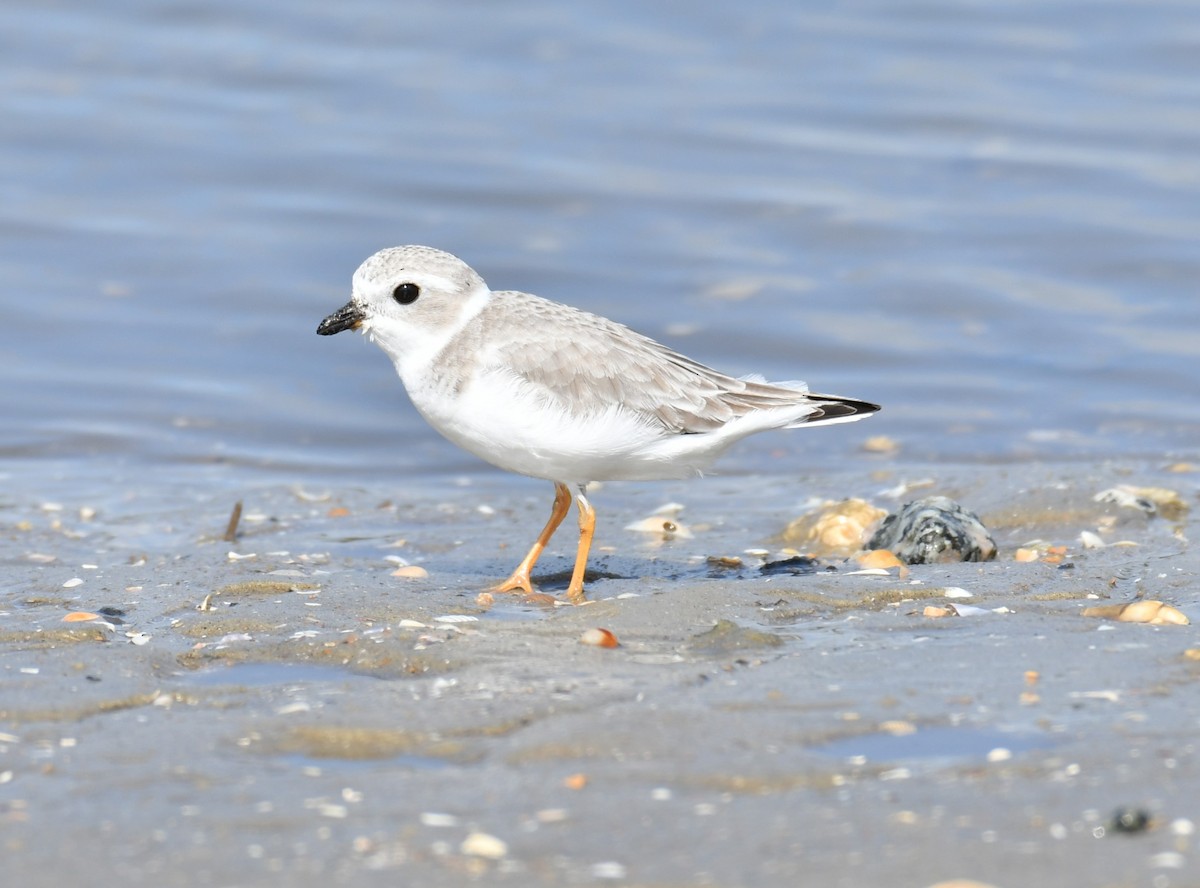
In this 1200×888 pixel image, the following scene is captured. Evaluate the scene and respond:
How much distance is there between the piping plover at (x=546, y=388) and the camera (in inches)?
229

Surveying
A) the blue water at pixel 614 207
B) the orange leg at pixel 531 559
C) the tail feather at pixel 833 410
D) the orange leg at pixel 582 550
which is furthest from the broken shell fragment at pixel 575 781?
the blue water at pixel 614 207

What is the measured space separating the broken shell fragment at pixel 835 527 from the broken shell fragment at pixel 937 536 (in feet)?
1.10

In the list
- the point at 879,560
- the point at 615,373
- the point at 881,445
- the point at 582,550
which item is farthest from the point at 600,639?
the point at 881,445

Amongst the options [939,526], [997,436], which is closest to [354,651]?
[939,526]

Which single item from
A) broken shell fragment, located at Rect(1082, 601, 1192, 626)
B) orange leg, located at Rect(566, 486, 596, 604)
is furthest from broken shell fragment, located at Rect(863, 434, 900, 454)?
broken shell fragment, located at Rect(1082, 601, 1192, 626)

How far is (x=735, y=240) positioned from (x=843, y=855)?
958cm

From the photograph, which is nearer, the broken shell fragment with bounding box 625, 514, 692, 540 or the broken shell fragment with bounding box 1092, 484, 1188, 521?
the broken shell fragment with bounding box 1092, 484, 1188, 521

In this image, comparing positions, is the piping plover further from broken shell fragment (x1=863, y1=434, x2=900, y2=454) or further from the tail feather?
broken shell fragment (x1=863, y1=434, x2=900, y2=454)

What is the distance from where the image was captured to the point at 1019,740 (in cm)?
388

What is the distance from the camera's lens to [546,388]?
19.2ft

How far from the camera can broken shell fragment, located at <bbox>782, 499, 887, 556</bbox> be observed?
7.07 meters

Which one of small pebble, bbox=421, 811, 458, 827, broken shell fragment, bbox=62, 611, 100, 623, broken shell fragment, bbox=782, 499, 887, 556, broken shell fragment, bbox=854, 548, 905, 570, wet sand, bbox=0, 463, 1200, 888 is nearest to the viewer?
wet sand, bbox=0, 463, 1200, 888

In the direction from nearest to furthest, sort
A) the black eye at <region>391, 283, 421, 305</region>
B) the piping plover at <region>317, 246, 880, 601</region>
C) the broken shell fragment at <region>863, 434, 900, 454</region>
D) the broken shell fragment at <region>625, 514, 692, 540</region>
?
the piping plover at <region>317, 246, 880, 601</region> → the black eye at <region>391, 283, 421, 305</region> → the broken shell fragment at <region>625, 514, 692, 540</region> → the broken shell fragment at <region>863, 434, 900, 454</region>

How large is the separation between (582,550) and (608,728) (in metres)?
2.19
